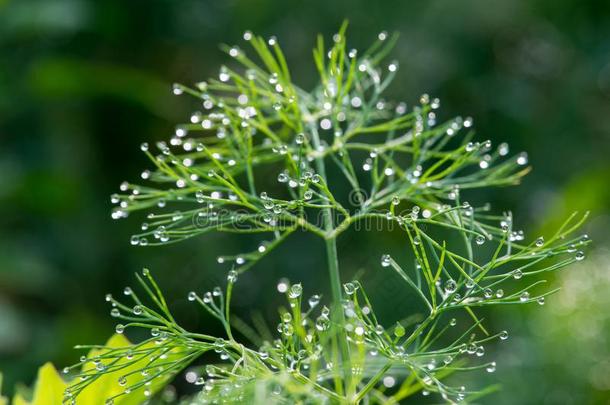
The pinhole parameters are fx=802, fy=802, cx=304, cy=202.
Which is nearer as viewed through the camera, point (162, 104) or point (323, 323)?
point (323, 323)

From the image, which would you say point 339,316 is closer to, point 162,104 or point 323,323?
point 323,323

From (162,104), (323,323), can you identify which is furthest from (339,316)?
(162,104)

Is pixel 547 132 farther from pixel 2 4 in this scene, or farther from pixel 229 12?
pixel 2 4

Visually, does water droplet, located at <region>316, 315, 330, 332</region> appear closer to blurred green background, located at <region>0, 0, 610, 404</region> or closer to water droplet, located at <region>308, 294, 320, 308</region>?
water droplet, located at <region>308, 294, 320, 308</region>

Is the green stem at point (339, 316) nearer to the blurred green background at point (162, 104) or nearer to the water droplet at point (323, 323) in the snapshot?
the water droplet at point (323, 323)

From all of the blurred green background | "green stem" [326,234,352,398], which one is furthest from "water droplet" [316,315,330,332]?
the blurred green background

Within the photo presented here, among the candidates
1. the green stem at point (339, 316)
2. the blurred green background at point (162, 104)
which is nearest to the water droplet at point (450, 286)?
the green stem at point (339, 316)

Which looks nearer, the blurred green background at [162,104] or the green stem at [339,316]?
the green stem at [339,316]

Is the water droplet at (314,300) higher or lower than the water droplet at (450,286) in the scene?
higher
